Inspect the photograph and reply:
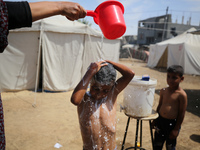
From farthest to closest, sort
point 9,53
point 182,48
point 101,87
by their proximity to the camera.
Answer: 1. point 182,48
2. point 9,53
3. point 101,87

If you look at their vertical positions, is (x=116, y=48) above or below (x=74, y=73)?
above

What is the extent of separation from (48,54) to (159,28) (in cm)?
2537

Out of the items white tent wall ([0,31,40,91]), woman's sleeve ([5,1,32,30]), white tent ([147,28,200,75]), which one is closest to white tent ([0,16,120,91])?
white tent wall ([0,31,40,91])

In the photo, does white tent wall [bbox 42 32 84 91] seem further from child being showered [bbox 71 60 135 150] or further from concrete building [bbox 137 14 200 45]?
concrete building [bbox 137 14 200 45]

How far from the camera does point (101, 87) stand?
60.0 inches

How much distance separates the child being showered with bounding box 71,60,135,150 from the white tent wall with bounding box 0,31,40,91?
533 cm

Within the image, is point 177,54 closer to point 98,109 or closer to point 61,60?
point 61,60

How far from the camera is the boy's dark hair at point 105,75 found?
1488 mm

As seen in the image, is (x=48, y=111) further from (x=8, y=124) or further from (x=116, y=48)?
(x=116, y=48)

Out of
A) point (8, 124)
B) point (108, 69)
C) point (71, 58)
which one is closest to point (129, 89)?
point (108, 69)

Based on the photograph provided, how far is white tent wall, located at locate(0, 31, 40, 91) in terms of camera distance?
6.01 m

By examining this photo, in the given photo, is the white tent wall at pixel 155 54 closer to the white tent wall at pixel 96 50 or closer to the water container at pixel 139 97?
the white tent wall at pixel 96 50

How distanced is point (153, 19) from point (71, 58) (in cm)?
2524

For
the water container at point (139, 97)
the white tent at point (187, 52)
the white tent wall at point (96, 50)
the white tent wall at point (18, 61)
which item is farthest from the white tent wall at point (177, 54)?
the water container at point (139, 97)
